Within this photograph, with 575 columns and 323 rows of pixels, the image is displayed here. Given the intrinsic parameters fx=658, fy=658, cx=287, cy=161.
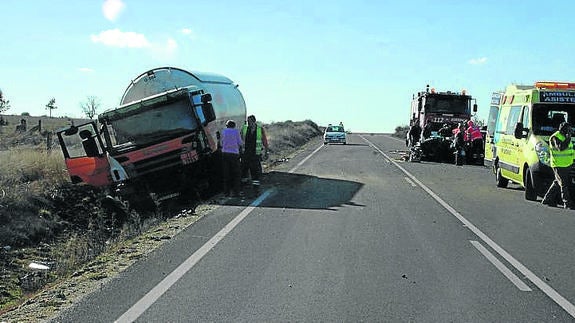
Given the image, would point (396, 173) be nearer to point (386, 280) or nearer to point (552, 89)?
point (552, 89)

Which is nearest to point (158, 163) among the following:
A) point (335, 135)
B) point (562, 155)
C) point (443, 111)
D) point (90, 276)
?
point (90, 276)

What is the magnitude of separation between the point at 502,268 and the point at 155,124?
10.3m

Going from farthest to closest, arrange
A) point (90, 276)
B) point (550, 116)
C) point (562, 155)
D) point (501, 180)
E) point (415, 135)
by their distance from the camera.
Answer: point (415, 135) → point (501, 180) → point (550, 116) → point (562, 155) → point (90, 276)

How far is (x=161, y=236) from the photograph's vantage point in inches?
400

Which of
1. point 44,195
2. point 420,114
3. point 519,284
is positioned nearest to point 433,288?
point 519,284

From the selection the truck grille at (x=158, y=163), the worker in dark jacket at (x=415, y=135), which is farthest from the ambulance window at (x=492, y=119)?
the truck grille at (x=158, y=163)

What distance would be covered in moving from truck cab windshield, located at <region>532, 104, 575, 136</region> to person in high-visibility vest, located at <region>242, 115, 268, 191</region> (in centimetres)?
715

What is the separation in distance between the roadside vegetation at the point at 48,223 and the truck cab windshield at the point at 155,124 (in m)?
1.57

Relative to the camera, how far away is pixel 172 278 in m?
7.31

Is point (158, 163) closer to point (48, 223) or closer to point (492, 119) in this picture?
point (48, 223)

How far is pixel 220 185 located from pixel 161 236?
747 centimetres

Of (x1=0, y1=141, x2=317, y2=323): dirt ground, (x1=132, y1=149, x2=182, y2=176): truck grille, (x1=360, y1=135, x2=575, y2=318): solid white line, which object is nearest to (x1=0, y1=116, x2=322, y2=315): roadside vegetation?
(x1=0, y1=141, x2=317, y2=323): dirt ground

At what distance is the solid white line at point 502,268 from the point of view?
7.10 meters

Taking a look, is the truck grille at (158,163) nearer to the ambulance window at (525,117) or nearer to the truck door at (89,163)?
the truck door at (89,163)
